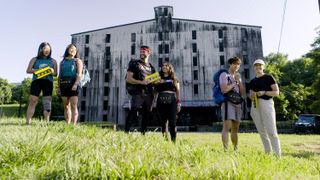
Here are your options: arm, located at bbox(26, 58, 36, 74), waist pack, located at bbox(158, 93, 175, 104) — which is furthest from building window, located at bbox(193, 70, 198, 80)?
waist pack, located at bbox(158, 93, 175, 104)

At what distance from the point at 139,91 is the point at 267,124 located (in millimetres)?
2433

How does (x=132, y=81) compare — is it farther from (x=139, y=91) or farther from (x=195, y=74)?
(x=195, y=74)

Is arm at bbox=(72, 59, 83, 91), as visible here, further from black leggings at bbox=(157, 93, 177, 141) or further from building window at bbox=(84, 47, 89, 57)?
building window at bbox=(84, 47, 89, 57)

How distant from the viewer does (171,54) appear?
41125 millimetres

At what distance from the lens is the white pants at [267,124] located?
4578 mm

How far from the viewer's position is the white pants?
15.0 feet

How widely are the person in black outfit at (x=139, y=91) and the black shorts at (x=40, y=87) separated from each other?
208 centimetres

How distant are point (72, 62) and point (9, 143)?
3.67m

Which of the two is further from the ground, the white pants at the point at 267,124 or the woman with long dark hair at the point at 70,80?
the woman with long dark hair at the point at 70,80

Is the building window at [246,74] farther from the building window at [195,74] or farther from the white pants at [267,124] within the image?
the white pants at [267,124]

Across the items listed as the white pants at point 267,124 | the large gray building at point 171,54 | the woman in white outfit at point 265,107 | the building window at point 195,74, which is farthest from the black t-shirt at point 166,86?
the building window at point 195,74

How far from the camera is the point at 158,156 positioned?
100 inches

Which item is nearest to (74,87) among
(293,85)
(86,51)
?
(293,85)

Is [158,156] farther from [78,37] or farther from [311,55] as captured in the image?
[78,37]
